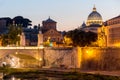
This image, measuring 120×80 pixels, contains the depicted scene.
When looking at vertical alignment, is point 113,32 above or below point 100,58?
above

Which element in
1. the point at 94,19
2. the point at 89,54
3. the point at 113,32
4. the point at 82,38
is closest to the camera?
the point at 89,54

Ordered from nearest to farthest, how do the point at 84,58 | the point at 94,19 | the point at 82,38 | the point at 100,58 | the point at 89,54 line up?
the point at 100,58 < the point at 84,58 < the point at 89,54 < the point at 82,38 < the point at 94,19

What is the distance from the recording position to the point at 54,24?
117 m

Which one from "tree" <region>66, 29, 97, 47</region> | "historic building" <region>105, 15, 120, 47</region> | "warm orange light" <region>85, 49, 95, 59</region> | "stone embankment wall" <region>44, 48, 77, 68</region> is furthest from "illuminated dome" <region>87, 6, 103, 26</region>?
"warm orange light" <region>85, 49, 95, 59</region>

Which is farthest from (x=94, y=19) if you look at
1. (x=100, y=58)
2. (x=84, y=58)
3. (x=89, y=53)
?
(x=100, y=58)

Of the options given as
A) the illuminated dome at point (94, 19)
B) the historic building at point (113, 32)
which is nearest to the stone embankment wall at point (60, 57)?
the historic building at point (113, 32)

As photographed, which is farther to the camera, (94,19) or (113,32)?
(94,19)

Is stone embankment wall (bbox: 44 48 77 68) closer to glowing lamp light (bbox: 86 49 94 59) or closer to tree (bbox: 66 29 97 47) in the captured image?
glowing lamp light (bbox: 86 49 94 59)

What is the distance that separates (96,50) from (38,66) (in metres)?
10.1

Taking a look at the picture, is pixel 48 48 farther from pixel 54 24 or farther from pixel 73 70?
pixel 54 24

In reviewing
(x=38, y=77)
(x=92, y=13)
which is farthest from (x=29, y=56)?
(x=92, y=13)

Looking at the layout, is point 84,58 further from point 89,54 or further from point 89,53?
point 89,53

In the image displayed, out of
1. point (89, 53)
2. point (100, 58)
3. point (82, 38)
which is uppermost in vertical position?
point (82, 38)

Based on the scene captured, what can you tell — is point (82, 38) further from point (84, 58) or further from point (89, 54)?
point (84, 58)
